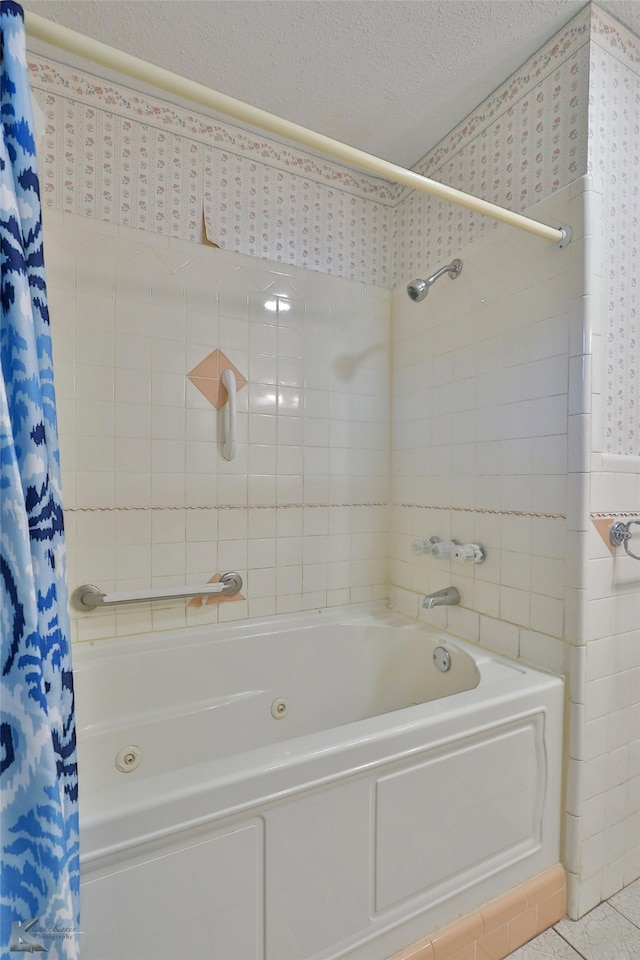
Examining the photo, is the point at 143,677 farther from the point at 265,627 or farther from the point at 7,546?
the point at 7,546

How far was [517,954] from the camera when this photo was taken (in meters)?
1.23

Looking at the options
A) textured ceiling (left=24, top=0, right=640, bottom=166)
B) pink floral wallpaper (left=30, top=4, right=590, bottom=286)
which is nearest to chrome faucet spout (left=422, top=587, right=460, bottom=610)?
pink floral wallpaper (left=30, top=4, right=590, bottom=286)

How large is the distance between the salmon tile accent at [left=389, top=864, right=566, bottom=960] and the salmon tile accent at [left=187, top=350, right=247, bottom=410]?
1.66 metres

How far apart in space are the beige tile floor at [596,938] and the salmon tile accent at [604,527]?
3.35 feet

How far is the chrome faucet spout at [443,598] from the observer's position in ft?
5.51

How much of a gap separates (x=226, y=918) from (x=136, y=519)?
113 cm

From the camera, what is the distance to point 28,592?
2.10ft

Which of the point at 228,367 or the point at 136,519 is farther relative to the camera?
the point at 228,367

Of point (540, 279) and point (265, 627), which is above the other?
point (540, 279)

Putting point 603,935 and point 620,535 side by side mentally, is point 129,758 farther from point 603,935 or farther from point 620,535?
point 620,535

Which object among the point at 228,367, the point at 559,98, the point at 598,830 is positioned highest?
the point at 559,98

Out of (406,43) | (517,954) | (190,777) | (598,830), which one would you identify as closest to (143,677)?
(190,777)

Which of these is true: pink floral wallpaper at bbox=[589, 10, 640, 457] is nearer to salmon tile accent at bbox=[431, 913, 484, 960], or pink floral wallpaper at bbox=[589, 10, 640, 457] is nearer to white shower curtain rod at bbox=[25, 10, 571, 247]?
white shower curtain rod at bbox=[25, 10, 571, 247]

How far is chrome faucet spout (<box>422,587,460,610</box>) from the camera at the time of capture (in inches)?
66.1
